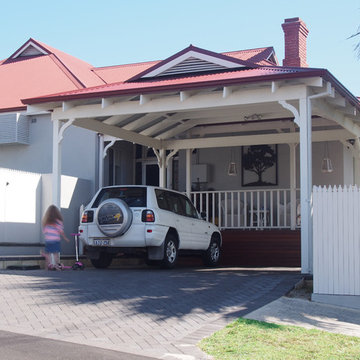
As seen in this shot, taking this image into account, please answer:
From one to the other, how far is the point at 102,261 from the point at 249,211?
6.25 metres

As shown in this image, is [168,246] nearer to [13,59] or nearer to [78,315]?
[78,315]

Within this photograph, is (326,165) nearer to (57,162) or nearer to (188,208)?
(188,208)

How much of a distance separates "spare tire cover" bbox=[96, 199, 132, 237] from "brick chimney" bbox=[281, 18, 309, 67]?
1011cm

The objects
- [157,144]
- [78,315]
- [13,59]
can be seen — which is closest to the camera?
[78,315]

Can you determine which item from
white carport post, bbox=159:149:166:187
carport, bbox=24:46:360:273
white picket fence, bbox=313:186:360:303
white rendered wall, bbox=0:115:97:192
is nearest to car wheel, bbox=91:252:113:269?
carport, bbox=24:46:360:273

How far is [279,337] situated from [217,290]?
2.82m

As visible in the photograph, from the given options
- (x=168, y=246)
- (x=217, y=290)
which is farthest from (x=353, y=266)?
(x=168, y=246)

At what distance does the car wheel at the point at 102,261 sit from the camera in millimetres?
13469

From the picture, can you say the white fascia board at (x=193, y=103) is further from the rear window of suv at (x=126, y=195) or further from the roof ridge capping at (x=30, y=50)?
the roof ridge capping at (x=30, y=50)

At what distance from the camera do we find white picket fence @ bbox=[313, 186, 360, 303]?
975 cm

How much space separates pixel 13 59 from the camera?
992 inches

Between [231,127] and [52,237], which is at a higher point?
[231,127]

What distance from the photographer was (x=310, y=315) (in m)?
8.52

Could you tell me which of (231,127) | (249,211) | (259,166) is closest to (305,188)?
(249,211)
